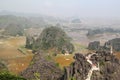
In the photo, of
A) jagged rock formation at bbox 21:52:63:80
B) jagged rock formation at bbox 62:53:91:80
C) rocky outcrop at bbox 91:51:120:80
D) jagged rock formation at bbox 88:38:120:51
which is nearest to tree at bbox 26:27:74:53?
jagged rock formation at bbox 88:38:120:51

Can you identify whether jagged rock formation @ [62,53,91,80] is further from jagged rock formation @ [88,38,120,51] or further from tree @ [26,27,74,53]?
jagged rock formation @ [88,38,120,51]

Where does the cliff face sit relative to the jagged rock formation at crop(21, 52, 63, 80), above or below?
→ above

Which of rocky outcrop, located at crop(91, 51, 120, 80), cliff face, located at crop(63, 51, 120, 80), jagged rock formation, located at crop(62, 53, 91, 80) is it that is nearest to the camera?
rocky outcrop, located at crop(91, 51, 120, 80)

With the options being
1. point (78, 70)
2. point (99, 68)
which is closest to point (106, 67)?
point (99, 68)

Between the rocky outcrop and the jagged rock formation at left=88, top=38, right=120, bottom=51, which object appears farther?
the jagged rock formation at left=88, top=38, right=120, bottom=51

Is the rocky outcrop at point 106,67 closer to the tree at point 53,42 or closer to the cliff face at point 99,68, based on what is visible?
→ the cliff face at point 99,68

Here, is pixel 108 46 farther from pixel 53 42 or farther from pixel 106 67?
pixel 106 67

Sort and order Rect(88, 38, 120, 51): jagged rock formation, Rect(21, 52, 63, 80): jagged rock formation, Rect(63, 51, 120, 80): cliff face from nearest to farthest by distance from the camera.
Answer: Rect(63, 51, 120, 80): cliff face
Rect(21, 52, 63, 80): jagged rock formation
Rect(88, 38, 120, 51): jagged rock formation
